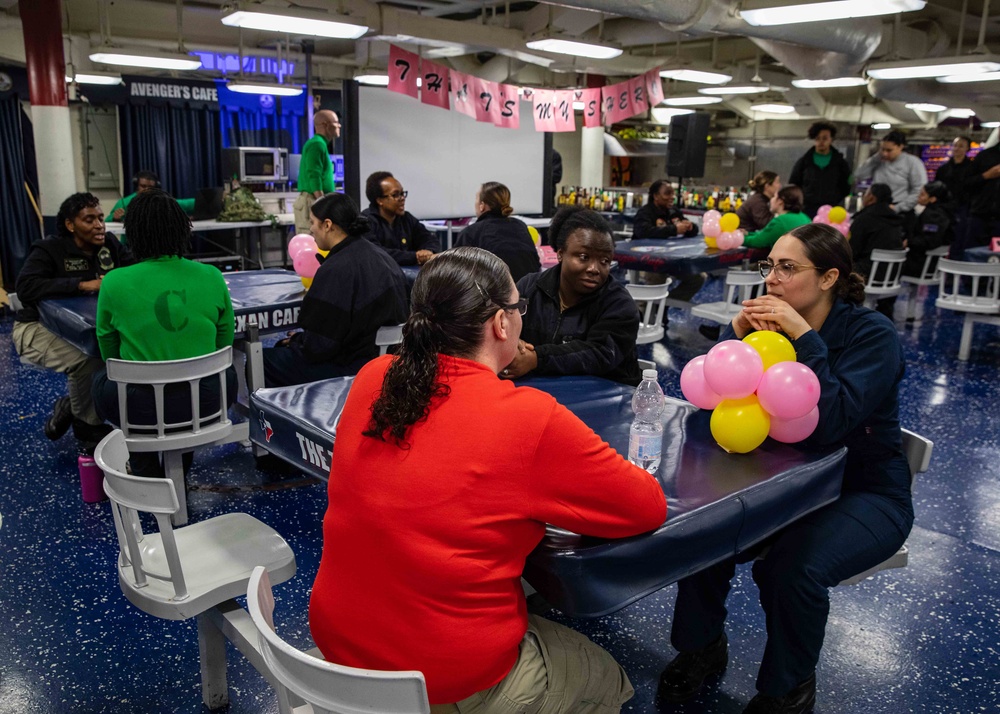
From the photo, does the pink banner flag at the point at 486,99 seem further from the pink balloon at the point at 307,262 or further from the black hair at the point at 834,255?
the black hair at the point at 834,255

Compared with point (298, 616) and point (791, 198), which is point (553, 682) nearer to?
point (298, 616)

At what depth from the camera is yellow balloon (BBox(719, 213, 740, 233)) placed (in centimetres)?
→ 646

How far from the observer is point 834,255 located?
2.18m

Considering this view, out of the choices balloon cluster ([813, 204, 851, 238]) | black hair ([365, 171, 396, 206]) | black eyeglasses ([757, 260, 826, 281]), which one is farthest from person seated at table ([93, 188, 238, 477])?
balloon cluster ([813, 204, 851, 238])

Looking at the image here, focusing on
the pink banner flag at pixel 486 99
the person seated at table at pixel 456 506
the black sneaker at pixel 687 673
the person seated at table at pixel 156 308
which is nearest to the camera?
the person seated at table at pixel 456 506

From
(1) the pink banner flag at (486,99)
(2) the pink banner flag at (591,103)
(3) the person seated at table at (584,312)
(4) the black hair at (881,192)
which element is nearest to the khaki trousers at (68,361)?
(3) the person seated at table at (584,312)

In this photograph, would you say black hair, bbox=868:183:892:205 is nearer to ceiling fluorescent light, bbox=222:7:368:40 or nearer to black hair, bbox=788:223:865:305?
ceiling fluorescent light, bbox=222:7:368:40

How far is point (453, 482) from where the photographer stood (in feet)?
4.39

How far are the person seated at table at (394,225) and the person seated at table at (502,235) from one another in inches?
20.4

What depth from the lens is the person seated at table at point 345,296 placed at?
137 inches

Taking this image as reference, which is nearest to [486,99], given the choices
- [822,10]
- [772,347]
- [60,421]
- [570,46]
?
[570,46]

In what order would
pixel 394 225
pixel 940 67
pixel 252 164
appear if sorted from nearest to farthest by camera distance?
1. pixel 394 225
2. pixel 940 67
3. pixel 252 164

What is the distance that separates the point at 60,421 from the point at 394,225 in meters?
2.56

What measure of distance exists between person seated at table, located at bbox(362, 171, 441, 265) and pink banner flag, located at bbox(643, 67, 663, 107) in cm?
320
